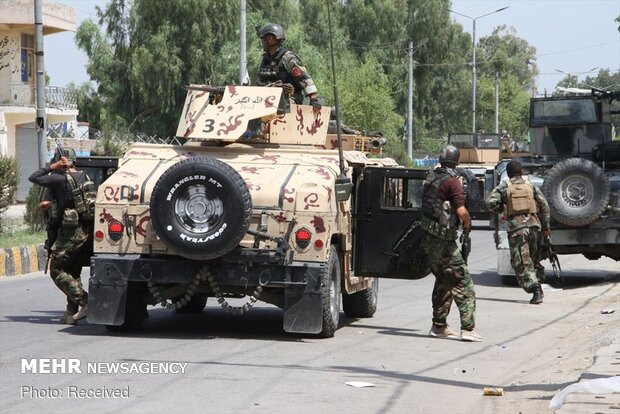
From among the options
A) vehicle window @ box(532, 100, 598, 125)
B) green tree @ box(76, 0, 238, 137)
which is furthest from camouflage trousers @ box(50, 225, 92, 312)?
green tree @ box(76, 0, 238, 137)

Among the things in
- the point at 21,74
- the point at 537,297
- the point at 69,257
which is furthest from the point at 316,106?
the point at 21,74

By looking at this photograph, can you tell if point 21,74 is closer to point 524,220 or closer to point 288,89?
point 524,220

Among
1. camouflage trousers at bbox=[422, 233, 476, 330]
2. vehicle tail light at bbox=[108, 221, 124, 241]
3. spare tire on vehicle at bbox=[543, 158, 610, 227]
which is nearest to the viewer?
vehicle tail light at bbox=[108, 221, 124, 241]

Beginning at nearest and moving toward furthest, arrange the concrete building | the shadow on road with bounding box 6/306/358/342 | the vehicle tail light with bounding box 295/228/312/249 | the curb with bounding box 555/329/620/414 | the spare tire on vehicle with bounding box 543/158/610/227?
the curb with bounding box 555/329/620/414 < the vehicle tail light with bounding box 295/228/312/249 < the shadow on road with bounding box 6/306/358/342 < the spare tire on vehicle with bounding box 543/158/610/227 < the concrete building

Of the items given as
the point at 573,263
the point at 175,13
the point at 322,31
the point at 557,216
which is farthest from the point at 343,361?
the point at 322,31

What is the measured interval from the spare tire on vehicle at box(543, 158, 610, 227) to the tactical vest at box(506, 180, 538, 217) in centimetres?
204

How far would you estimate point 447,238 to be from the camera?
38.7 feet

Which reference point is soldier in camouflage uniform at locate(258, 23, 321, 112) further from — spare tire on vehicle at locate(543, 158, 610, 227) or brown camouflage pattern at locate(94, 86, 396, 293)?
spare tire on vehicle at locate(543, 158, 610, 227)

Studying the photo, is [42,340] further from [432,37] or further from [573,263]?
[432,37]

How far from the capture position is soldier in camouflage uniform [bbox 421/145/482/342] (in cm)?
1177

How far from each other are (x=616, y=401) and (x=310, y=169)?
15.4 ft

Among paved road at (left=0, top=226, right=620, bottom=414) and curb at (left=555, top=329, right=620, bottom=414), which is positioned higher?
curb at (left=555, top=329, right=620, bottom=414)

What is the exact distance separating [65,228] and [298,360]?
10.8 feet

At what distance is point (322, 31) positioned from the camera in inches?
2739
